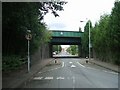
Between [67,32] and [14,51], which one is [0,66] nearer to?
[14,51]

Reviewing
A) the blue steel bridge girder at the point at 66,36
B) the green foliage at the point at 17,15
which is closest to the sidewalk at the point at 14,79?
the green foliage at the point at 17,15

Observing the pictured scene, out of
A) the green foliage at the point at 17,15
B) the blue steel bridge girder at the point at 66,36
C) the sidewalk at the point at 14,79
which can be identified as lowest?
the sidewalk at the point at 14,79

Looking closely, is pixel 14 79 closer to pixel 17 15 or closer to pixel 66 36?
pixel 17 15

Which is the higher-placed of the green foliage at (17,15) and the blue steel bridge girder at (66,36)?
the blue steel bridge girder at (66,36)

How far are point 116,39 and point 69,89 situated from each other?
24.5 meters

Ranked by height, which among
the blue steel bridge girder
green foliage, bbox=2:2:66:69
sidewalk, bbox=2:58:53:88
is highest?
the blue steel bridge girder

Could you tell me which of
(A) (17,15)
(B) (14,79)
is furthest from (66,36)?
(A) (17,15)

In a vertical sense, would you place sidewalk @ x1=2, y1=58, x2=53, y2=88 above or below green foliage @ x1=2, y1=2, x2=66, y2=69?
below

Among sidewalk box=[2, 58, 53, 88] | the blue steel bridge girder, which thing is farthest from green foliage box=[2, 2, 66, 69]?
the blue steel bridge girder

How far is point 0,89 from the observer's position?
15.8 metres

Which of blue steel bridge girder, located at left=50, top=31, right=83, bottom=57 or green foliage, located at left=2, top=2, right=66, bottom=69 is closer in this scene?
green foliage, located at left=2, top=2, right=66, bottom=69

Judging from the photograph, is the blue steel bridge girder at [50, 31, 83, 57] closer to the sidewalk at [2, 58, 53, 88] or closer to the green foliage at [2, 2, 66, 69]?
the green foliage at [2, 2, 66, 69]

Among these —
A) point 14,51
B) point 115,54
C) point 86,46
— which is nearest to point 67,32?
point 86,46

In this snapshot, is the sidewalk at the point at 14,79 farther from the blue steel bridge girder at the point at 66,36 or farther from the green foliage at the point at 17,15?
the blue steel bridge girder at the point at 66,36
